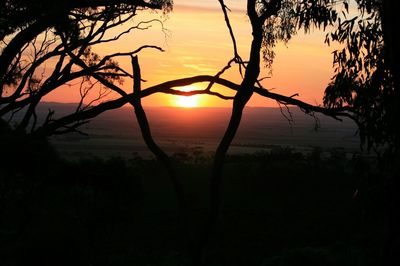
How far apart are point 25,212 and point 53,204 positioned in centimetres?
126

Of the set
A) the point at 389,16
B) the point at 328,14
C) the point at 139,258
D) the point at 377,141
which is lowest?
the point at 139,258

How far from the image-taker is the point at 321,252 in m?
18.5

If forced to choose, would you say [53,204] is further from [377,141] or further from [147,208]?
[147,208]

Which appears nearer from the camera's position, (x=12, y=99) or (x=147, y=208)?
(x=12, y=99)

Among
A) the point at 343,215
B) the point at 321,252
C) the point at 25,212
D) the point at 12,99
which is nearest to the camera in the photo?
the point at 12,99

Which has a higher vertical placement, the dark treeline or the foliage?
the foliage

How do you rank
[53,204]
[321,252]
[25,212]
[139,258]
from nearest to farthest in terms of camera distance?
[25,212], [53,204], [321,252], [139,258]

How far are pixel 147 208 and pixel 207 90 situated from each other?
26.4 meters

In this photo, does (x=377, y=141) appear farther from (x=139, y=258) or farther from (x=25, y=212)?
(x=139, y=258)

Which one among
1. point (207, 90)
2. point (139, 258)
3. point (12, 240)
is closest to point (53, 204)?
point (12, 240)

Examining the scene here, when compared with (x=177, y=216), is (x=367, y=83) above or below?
above

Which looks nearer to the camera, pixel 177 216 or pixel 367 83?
pixel 367 83

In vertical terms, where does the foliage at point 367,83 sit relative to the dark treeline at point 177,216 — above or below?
above

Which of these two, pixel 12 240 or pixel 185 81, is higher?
pixel 185 81
